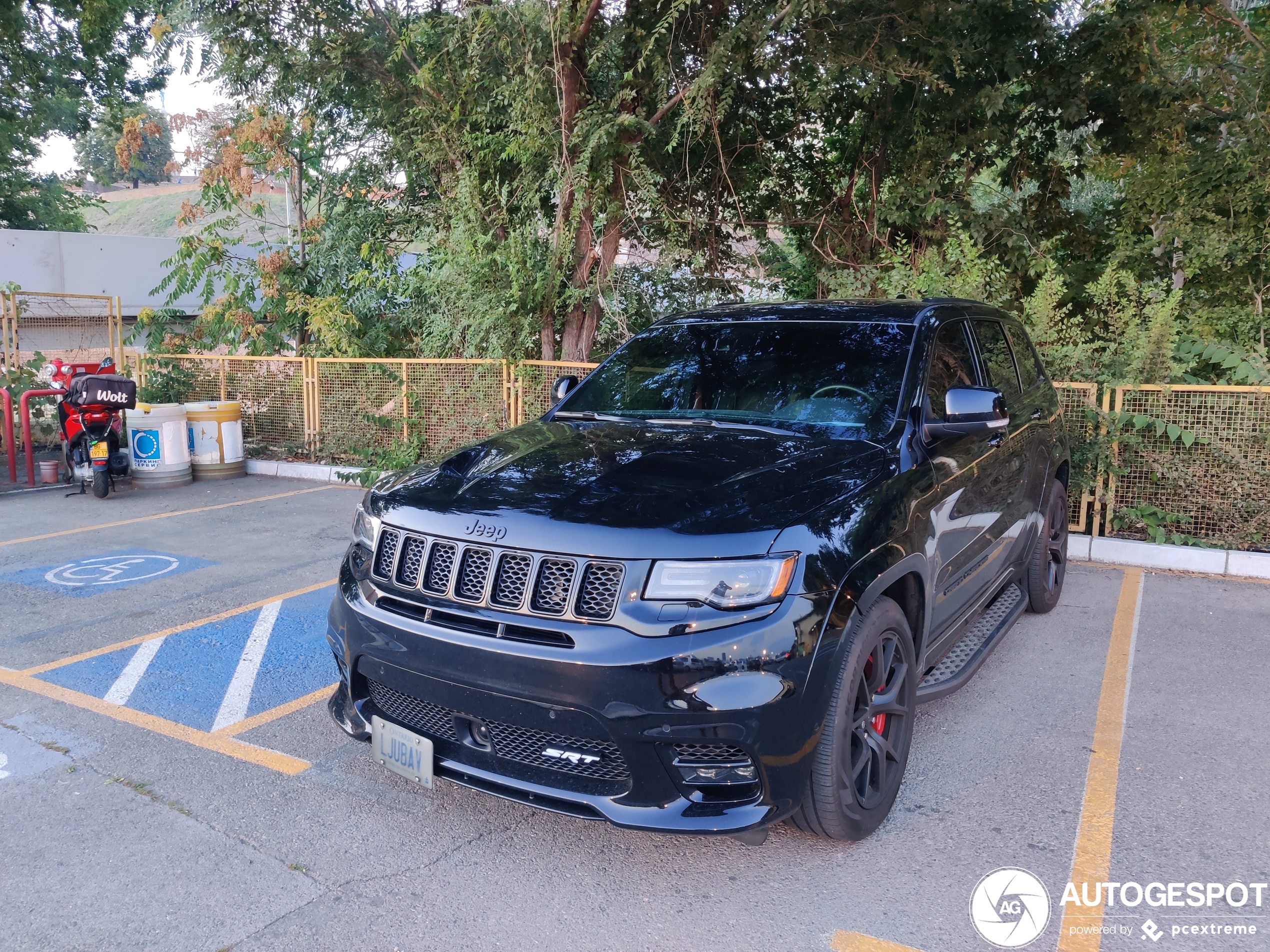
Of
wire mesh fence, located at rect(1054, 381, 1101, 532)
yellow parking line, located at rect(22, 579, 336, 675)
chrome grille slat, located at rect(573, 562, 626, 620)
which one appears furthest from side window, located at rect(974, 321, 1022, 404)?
yellow parking line, located at rect(22, 579, 336, 675)

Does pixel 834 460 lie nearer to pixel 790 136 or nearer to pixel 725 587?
pixel 725 587

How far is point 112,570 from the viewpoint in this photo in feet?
22.4

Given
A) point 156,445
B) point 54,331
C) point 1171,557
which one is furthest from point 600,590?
point 54,331

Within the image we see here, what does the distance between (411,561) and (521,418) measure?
6.89m

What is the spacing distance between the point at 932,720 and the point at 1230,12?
10275mm

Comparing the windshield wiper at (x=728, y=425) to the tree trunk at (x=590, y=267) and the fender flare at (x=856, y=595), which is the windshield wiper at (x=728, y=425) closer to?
the fender flare at (x=856, y=595)

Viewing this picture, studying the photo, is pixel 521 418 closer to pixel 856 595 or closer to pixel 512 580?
pixel 512 580

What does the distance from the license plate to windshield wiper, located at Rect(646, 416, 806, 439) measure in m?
1.70

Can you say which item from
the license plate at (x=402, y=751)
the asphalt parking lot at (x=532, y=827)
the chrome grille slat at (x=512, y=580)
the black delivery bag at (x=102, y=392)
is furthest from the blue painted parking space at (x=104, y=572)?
the chrome grille slat at (x=512, y=580)

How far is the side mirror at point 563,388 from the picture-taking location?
483 cm

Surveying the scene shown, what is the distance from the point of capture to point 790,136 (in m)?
12.0

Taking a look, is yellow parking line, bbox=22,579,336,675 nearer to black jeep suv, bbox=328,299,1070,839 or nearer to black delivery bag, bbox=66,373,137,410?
black jeep suv, bbox=328,299,1070,839

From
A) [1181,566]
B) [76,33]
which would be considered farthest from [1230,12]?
[76,33]

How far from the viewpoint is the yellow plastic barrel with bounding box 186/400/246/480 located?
36.3 feet
